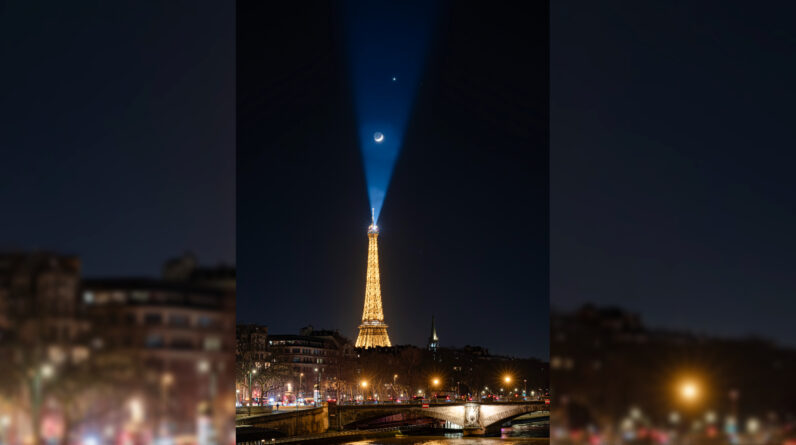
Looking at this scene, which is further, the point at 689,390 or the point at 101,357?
the point at 689,390

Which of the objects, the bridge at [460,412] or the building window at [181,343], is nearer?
the building window at [181,343]

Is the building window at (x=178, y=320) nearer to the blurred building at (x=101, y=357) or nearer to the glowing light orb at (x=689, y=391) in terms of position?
the blurred building at (x=101, y=357)

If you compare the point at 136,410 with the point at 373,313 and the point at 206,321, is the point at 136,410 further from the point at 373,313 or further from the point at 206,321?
the point at 373,313

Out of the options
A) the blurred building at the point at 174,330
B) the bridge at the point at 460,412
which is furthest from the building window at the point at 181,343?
the bridge at the point at 460,412

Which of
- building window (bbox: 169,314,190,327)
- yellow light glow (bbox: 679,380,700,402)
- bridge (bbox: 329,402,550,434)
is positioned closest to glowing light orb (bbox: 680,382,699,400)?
yellow light glow (bbox: 679,380,700,402)

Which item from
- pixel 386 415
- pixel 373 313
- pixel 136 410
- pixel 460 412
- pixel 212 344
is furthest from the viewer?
pixel 373 313

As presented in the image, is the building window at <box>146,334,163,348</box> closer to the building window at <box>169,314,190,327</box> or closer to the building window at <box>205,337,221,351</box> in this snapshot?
the building window at <box>169,314,190,327</box>

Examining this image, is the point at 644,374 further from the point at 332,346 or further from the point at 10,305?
the point at 332,346

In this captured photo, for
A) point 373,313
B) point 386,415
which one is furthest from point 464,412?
point 373,313

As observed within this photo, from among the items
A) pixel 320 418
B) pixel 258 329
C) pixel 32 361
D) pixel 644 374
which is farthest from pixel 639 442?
pixel 258 329
